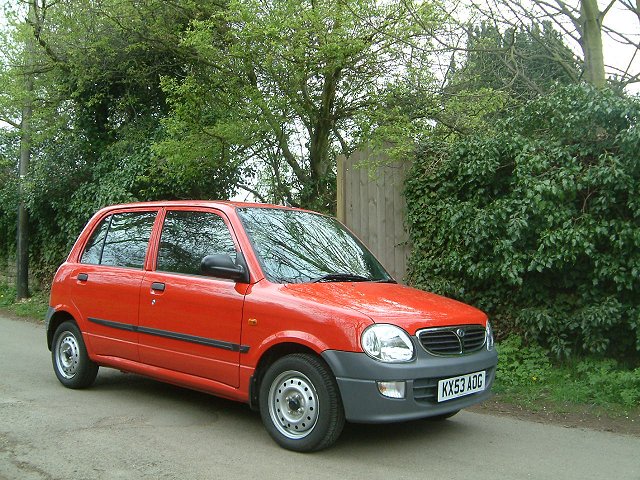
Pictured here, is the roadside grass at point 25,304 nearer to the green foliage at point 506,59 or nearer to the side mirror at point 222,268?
the side mirror at point 222,268

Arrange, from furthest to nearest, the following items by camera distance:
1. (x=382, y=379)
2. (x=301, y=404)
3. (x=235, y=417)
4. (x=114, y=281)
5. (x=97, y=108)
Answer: (x=97, y=108), (x=114, y=281), (x=235, y=417), (x=301, y=404), (x=382, y=379)

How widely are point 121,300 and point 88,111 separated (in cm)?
926

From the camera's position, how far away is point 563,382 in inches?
267

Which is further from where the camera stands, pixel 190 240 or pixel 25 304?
pixel 25 304

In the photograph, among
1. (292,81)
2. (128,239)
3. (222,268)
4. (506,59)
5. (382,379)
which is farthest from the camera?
(506,59)

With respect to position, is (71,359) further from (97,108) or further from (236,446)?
(97,108)

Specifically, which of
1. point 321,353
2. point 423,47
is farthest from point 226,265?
point 423,47

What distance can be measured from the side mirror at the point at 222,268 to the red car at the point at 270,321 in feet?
0.04

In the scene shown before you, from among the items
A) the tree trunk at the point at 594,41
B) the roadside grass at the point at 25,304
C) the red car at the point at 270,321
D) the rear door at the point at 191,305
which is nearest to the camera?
the red car at the point at 270,321

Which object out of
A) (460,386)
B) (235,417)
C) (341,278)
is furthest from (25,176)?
(460,386)

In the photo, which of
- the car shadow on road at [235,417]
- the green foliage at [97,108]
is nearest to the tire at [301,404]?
the car shadow on road at [235,417]

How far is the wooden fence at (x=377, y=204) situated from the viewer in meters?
8.96

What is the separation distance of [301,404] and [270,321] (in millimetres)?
644

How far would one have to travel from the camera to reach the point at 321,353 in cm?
450
